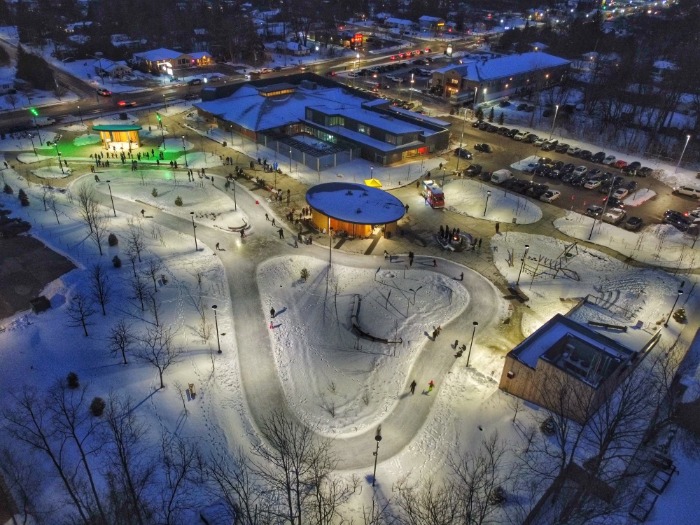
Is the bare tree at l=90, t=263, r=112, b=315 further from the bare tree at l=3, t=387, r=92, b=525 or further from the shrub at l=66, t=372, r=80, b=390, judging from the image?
the bare tree at l=3, t=387, r=92, b=525

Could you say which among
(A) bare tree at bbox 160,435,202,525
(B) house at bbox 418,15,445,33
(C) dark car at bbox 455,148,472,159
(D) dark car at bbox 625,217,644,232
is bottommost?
(A) bare tree at bbox 160,435,202,525

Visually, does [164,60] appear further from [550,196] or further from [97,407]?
[97,407]

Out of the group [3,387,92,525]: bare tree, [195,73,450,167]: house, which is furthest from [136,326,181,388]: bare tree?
[195,73,450,167]: house

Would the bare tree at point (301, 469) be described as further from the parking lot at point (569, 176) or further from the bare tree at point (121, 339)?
the parking lot at point (569, 176)

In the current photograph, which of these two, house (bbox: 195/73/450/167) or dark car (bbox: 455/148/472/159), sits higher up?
house (bbox: 195/73/450/167)

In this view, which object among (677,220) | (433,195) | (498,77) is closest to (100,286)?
(433,195)

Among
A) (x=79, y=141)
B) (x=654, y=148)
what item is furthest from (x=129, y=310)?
(x=654, y=148)
